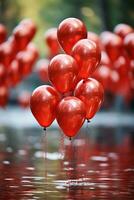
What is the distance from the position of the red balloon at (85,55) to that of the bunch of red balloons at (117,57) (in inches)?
148

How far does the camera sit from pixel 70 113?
7.60 m

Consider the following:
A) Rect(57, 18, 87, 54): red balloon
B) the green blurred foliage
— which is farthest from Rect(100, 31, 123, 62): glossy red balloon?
the green blurred foliage

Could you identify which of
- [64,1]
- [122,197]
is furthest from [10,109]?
[122,197]

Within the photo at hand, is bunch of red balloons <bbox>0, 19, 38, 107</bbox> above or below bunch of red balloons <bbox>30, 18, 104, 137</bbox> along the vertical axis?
above

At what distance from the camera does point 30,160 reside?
1017cm

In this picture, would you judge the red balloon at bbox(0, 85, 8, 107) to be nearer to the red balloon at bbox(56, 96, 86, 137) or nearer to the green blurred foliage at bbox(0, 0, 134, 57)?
the red balloon at bbox(56, 96, 86, 137)

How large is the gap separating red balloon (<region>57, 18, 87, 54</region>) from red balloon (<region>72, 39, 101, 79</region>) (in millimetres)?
277

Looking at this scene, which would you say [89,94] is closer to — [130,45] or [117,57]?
[130,45]

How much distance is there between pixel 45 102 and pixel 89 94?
0.42 m

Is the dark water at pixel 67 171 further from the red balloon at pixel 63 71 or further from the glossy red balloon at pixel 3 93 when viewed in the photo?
the glossy red balloon at pixel 3 93

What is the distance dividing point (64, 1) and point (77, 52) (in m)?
23.6

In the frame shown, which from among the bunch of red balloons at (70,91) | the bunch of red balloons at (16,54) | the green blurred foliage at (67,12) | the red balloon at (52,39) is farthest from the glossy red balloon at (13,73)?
the green blurred foliage at (67,12)

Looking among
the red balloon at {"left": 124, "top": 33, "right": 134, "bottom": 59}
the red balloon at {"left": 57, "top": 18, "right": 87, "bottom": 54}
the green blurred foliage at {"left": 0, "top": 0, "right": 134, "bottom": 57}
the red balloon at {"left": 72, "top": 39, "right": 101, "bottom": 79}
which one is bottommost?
the red balloon at {"left": 72, "top": 39, "right": 101, "bottom": 79}

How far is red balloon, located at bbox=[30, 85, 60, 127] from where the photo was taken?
25.6ft
